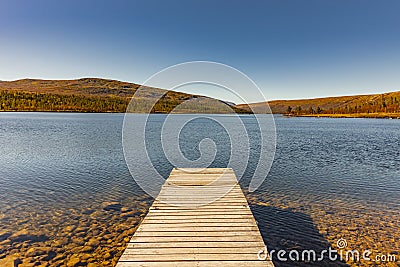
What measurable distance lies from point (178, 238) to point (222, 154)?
67.8 feet

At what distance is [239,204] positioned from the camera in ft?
30.8

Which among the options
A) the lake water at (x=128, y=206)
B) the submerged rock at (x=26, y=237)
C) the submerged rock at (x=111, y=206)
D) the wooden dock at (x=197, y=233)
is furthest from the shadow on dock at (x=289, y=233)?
the submerged rock at (x=26, y=237)

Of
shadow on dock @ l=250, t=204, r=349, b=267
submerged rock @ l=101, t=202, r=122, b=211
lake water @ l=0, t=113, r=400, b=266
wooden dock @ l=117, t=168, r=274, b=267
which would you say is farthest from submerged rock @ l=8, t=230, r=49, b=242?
shadow on dock @ l=250, t=204, r=349, b=267

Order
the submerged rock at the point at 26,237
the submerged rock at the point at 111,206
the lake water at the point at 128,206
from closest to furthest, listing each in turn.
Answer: the lake water at the point at 128,206
the submerged rock at the point at 26,237
the submerged rock at the point at 111,206

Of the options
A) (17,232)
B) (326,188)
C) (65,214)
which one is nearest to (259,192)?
(326,188)

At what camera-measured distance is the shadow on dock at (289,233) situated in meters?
8.44

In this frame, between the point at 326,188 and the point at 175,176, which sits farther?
the point at 326,188

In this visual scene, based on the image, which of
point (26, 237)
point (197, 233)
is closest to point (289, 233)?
point (197, 233)

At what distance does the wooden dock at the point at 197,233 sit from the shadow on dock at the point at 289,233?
161 cm

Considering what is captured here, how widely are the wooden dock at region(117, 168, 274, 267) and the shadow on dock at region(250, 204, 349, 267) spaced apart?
5.29 feet

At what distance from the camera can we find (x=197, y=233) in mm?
6938

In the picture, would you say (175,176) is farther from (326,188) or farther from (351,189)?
(351,189)

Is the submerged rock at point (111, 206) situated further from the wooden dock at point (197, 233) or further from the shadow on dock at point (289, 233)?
the shadow on dock at point (289, 233)

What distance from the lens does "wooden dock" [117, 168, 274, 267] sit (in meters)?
5.65
